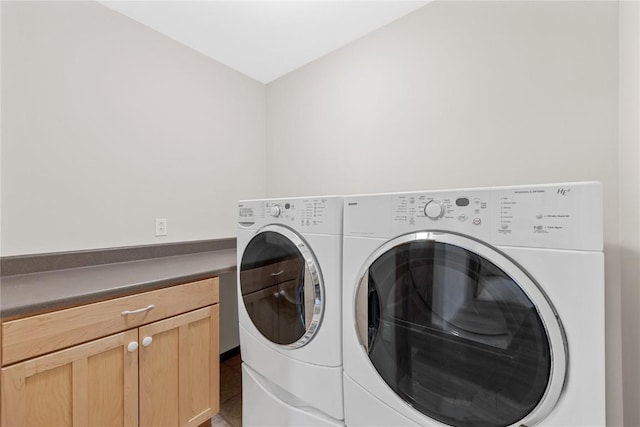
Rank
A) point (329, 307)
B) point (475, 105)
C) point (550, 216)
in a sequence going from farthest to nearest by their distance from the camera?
point (475, 105), point (329, 307), point (550, 216)

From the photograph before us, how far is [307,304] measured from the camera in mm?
1039

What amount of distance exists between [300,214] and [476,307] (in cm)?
67

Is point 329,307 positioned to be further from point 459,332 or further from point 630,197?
point 630,197

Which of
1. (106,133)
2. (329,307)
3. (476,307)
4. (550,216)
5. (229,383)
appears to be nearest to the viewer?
(550,216)

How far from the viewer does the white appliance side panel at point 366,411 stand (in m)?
0.84

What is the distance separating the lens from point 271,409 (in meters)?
1.15

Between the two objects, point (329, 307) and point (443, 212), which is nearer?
point (443, 212)

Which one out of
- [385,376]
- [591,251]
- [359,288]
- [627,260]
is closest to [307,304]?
[359,288]

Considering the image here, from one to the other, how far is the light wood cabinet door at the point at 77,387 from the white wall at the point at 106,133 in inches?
25.6

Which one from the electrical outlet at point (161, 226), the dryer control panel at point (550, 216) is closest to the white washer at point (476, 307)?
the dryer control panel at point (550, 216)

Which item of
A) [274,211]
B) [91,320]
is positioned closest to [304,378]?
[274,211]

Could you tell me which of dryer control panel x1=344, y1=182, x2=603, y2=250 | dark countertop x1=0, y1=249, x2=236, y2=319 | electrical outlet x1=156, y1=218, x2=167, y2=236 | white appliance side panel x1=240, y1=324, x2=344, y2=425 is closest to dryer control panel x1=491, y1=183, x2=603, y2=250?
dryer control panel x1=344, y1=182, x2=603, y2=250

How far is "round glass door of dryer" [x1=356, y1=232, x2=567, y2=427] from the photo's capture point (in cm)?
64

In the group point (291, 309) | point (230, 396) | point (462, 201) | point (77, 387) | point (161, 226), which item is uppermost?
point (462, 201)
